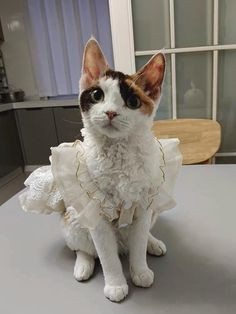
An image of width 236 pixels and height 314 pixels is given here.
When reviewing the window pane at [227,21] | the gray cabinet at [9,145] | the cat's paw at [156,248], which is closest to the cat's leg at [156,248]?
the cat's paw at [156,248]

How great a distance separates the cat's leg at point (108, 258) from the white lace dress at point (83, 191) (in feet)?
0.05

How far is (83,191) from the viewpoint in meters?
0.44

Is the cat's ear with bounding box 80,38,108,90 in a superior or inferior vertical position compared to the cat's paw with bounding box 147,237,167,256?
superior

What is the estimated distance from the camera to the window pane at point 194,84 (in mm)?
1493

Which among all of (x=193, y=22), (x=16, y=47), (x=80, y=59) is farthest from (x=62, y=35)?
(x=193, y=22)

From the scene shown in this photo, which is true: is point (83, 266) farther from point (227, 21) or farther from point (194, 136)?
point (227, 21)

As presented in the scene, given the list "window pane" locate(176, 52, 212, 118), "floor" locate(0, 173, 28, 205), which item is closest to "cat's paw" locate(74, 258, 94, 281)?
"window pane" locate(176, 52, 212, 118)

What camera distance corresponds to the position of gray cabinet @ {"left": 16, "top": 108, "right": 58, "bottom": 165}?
2.48m

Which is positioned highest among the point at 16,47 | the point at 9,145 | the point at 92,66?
the point at 16,47

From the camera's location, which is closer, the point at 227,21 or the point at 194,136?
the point at 194,136

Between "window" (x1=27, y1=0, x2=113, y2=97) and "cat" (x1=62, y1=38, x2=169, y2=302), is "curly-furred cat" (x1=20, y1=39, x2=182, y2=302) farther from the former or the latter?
"window" (x1=27, y1=0, x2=113, y2=97)

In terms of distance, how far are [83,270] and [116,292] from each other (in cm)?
8

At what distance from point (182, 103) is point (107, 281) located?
1.33 meters

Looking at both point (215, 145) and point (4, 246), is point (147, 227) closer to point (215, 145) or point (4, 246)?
point (4, 246)
